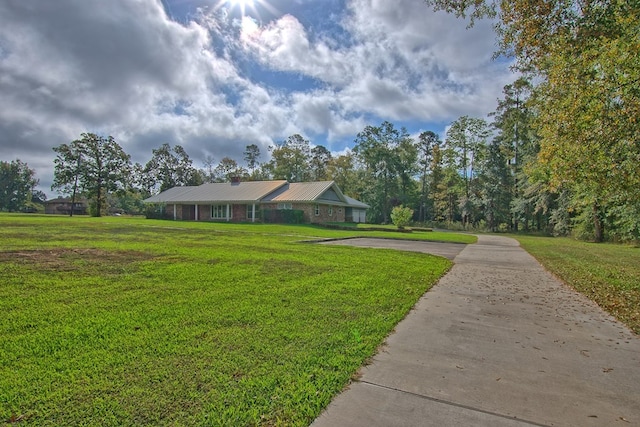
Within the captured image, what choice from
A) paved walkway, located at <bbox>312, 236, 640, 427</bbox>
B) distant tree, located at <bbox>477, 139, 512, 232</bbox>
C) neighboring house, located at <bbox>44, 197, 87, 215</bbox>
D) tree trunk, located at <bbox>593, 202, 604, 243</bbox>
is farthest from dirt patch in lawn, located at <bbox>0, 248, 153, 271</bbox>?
neighboring house, located at <bbox>44, 197, 87, 215</bbox>

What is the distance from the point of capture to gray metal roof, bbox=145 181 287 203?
35219mm

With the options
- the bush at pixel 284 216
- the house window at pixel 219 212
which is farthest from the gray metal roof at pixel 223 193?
the bush at pixel 284 216

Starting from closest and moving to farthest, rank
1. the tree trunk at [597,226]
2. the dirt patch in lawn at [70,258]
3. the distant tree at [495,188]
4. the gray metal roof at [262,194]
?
the dirt patch in lawn at [70,258] → the tree trunk at [597,226] → the gray metal roof at [262,194] → the distant tree at [495,188]

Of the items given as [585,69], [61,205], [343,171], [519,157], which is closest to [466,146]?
[519,157]

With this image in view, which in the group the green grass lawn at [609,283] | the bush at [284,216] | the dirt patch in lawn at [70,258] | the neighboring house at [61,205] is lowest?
the green grass lawn at [609,283]

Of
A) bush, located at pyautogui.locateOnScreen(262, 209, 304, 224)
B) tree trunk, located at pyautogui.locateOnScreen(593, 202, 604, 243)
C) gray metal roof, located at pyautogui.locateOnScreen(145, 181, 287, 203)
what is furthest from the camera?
gray metal roof, located at pyautogui.locateOnScreen(145, 181, 287, 203)

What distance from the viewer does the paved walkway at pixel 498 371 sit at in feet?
7.54

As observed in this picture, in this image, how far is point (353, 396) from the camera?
250 cm

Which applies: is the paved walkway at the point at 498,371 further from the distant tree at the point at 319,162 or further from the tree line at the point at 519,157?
the distant tree at the point at 319,162

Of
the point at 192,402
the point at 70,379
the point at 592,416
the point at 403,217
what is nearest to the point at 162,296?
the point at 70,379

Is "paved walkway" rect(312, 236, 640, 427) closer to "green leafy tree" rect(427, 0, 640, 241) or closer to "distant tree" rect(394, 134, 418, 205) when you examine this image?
"green leafy tree" rect(427, 0, 640, 241)

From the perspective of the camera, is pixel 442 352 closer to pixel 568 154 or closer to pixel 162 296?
pixel 162 296

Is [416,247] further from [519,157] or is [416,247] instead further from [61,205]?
[61,205]

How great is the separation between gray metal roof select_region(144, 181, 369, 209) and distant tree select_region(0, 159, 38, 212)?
199ft
